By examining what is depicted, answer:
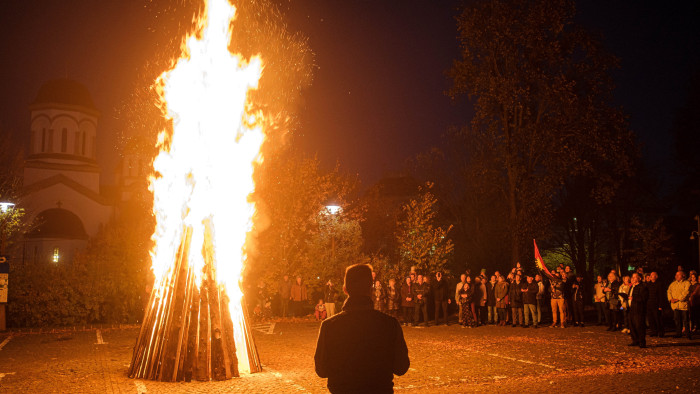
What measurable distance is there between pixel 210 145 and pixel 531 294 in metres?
13.8

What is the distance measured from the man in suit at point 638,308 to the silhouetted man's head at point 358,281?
12350 mm

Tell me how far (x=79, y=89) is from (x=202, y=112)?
5873 cm

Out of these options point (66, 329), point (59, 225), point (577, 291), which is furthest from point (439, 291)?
point (59, 225)

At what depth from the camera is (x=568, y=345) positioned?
15.5 m

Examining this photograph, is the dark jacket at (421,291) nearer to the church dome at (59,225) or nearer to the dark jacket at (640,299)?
the dark jacket at (640,299)

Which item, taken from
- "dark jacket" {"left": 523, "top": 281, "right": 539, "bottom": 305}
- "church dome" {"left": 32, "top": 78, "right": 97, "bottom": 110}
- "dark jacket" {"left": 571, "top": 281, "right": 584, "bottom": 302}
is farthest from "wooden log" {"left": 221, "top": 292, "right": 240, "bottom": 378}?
"church dome" {"left": 32, "top": 78, "right": 97, "bottom": 110}

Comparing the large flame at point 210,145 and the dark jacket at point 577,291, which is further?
the dark jacket at point 577,291

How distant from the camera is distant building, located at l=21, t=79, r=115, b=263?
55.1m

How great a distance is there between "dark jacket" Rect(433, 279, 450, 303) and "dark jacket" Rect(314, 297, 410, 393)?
1834 cm

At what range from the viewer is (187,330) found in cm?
1030

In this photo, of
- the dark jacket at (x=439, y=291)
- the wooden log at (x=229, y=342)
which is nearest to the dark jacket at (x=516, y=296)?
the dark jacket at (x=439, y=291)

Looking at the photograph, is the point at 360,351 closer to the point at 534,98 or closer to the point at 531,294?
the point at 531,294

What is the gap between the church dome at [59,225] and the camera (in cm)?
5348

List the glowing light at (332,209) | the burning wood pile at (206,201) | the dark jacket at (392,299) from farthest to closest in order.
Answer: the glowing light at (332,209) < the dark jacket at (392,299) < the burning wood pile at (206,201)
